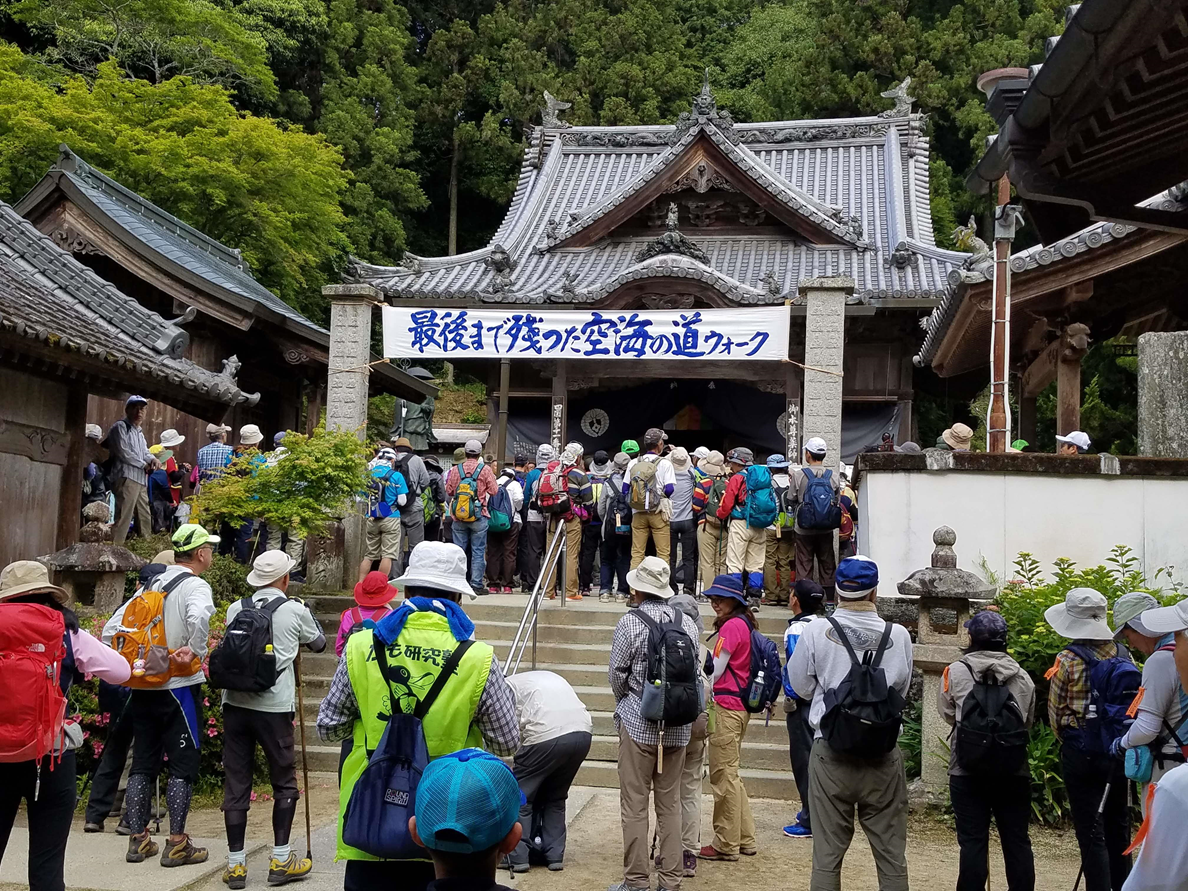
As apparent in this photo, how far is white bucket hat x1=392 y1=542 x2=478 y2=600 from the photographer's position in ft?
14.0

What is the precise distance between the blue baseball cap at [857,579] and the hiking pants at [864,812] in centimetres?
73

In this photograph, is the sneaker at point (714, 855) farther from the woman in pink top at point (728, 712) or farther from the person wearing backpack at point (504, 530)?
the person wearing backpack at point (504, 530)

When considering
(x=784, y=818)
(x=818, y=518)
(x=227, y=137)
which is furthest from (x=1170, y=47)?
(x=227, y=137)

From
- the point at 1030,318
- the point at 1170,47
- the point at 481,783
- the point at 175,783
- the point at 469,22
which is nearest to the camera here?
the point at 481,783

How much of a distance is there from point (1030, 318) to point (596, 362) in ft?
21.1

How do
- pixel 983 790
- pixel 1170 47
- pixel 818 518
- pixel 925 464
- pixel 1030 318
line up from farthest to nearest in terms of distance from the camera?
1. pixel 1030 318
2. pixel 818 518
3. pixel 925 464
4. pixel 983 790
5. pixel 1170 47

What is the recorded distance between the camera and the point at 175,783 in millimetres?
Result: 6457

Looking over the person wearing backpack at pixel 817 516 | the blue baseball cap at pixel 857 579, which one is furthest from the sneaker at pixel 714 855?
the person wearing backpack at pixel 817 516

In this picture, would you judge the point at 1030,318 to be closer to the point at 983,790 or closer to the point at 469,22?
the point at 983,790

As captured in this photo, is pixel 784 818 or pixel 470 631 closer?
pixel 470 631

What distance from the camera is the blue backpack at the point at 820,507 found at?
1090cm

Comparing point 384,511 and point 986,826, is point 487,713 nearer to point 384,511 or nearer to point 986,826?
point 986,826

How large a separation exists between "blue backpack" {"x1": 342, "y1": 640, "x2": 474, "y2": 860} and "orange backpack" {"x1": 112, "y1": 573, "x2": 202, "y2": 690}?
2860 mm

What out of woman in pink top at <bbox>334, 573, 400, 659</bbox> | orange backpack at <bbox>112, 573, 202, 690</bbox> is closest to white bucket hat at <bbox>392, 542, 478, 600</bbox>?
orange backpack at <bbox>112, 573, 202, 690</bbox>
